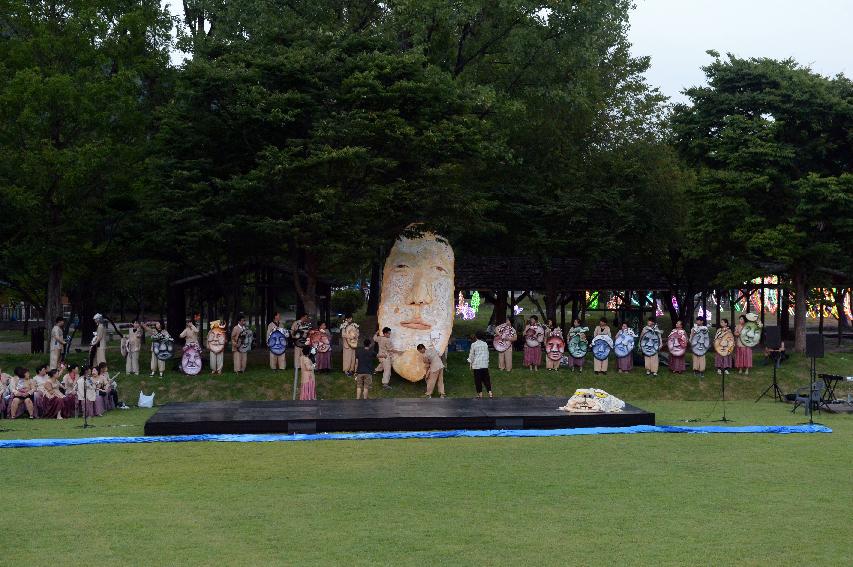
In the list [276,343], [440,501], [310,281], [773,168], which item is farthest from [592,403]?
[773,168]

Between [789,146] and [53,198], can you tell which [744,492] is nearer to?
[789,146]

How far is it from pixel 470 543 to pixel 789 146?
83.8 ft

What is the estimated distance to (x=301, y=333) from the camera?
29.5 meters

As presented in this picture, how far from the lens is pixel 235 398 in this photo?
27.3 metres

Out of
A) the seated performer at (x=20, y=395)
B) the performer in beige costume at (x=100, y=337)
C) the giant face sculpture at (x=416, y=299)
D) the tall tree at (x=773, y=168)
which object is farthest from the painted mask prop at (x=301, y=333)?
the tall tree at (x=773, y=168)

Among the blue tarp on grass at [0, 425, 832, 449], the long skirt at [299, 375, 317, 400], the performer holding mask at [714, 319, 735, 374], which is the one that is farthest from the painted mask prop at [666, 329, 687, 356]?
the long skirt at [299, 375, 317, 400]

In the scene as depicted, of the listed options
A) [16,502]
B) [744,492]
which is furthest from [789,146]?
[16,502]

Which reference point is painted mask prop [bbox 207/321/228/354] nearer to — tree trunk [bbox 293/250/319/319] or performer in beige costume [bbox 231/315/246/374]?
performer in beige costume [bbox 231/315/246/374]

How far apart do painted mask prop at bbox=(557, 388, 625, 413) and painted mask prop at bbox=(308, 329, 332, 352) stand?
376 inches

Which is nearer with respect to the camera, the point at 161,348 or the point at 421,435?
the point at 421,435

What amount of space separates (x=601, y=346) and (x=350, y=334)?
695cm

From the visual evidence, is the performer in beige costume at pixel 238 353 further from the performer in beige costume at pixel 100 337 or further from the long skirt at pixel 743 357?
the long skirt at pixel 743 357

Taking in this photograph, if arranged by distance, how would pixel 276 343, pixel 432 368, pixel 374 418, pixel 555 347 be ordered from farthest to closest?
pixel 555 347, pixel 276 343, pixel 432 368, pixel 374 418

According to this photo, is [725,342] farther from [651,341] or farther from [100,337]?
[100,337]
